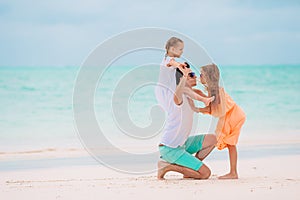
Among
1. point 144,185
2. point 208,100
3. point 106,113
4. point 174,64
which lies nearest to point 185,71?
point 174,64

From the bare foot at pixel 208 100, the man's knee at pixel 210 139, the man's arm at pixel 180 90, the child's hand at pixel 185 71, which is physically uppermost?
the child's hand at pixel 185 71

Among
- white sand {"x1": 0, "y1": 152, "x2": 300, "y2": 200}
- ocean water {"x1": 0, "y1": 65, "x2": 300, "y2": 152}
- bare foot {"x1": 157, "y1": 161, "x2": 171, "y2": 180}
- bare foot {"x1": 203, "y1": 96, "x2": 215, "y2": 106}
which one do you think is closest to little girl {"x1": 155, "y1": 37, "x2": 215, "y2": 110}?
bare foot {"x1": 203, "y1": 96, "x2": 215, "y2": 106}

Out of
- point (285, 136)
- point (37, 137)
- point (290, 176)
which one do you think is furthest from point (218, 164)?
point (37, 137)

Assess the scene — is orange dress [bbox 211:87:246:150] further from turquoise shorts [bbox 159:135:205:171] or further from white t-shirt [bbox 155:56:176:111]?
white t-shirt [bbox 155:56:176:111]

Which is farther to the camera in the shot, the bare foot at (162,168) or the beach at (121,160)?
the bare foot at (162,168)

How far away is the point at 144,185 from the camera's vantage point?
15.3 feet

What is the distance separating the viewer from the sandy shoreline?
421 cm

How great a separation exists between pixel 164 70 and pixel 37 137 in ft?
17.9

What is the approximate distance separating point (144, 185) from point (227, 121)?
3.20ft

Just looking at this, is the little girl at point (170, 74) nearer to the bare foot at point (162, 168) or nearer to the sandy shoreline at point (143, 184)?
the bare foot at point (162, 168)

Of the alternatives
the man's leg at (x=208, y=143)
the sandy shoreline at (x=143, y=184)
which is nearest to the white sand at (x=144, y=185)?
the sandy shoreline at (x=143, y=184)

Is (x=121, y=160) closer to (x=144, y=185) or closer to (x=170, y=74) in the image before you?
(x=144, y=185)

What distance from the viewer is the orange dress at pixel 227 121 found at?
492 centimetres

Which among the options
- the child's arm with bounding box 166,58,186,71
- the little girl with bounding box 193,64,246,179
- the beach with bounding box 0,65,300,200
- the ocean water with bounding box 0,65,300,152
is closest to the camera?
the beach with bounding box 0,65,300,200
